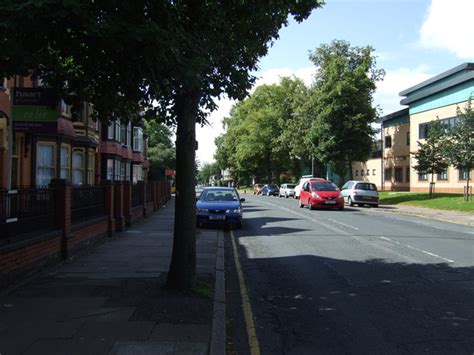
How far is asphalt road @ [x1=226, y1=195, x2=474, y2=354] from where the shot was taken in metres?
5.24

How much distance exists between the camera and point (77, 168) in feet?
74.6

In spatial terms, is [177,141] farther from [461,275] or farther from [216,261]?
[461,275]

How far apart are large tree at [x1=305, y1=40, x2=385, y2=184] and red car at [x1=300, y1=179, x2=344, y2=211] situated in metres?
12.1

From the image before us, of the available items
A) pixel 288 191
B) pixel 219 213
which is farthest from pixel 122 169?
pixel 288 191

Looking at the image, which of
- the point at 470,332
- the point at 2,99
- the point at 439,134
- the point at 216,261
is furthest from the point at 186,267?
the point at 439,134

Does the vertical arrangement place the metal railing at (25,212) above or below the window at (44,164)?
below

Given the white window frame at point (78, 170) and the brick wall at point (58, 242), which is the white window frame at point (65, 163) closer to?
the white window frame at point (78, 170)

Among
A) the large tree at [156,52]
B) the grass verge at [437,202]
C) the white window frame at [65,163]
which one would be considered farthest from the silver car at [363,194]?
the large tree at [156,52]

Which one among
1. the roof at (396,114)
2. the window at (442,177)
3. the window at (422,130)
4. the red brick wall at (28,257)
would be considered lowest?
the red brick wall at (28,257)

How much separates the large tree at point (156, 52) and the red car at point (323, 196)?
18.8m

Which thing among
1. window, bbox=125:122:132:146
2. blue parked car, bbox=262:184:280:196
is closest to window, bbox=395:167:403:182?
blue parked car, bbox=262:184:280:196

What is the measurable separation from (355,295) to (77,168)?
1818 cm

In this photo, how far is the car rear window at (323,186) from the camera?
27.7m

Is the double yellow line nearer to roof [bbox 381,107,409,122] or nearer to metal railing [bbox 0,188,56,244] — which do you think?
metal railing [bbox 0,188,56,244]
